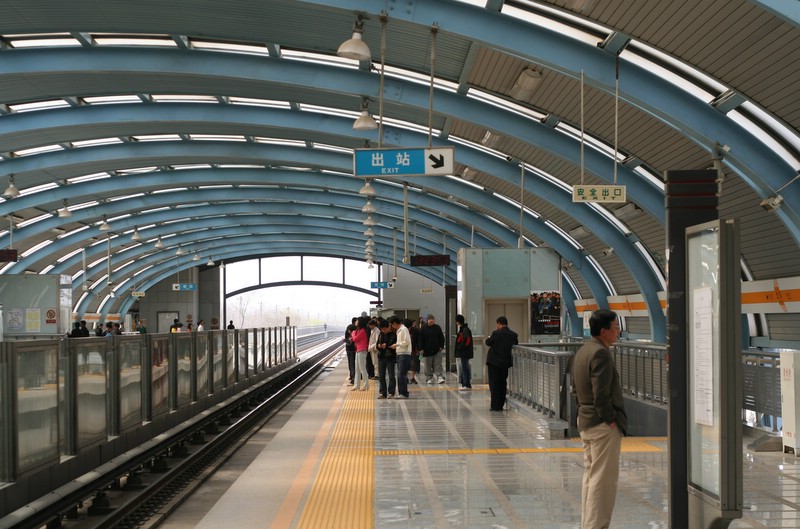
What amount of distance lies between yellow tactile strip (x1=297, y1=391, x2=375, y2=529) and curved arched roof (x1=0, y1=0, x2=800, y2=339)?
17.8ft

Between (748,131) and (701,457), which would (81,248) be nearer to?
(748,131)

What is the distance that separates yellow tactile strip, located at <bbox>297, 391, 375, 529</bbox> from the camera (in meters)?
7.55

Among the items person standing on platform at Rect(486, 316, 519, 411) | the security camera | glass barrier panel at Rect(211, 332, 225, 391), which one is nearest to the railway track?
glass barrier panel at Rect(211, 332, 225, 391)

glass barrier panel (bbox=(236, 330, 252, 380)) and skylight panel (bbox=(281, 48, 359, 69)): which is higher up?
skylight panel (bbox=(281, 48, 359, 69))

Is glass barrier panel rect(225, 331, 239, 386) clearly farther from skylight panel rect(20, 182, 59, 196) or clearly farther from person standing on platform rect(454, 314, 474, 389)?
skylight panel rect(20, 182, 59, 196)

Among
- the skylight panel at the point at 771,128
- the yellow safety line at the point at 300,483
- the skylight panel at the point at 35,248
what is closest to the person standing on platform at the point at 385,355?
the yellow safety line at the point at 300,483

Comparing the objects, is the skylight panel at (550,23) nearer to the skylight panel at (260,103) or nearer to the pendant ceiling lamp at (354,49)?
the pendant ceiling lamp at (354,49)

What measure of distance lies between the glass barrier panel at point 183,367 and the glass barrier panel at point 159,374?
2.26ft

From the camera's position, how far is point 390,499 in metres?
8.34

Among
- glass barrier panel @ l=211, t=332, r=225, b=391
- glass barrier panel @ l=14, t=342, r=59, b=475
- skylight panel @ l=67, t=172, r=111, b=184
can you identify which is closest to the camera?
glass barrier panel @ l=14, t=342, r=59, b=475

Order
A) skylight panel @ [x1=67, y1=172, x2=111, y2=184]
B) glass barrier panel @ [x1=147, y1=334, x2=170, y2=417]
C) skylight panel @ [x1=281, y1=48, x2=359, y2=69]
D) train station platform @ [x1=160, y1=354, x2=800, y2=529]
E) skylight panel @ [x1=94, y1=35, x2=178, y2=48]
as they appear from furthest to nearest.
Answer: skylight panel @ [x1=67, y1=172, x2=111, y2=184], skylight panel @ [x1=281, y1=48, x2=359, y2=69], skylight panel @ [x1=94, y1=35, x2=178, y2=48], glass barrier panel @ [x1=147, y1=334, x2=170, y2=417], train station platform @ [x1=160, y1=354, x2=800, y2=529]

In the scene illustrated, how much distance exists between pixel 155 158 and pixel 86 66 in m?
9.40

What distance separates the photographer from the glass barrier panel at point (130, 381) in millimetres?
10445

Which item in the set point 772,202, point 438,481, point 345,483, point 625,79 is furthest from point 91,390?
point 772,202
